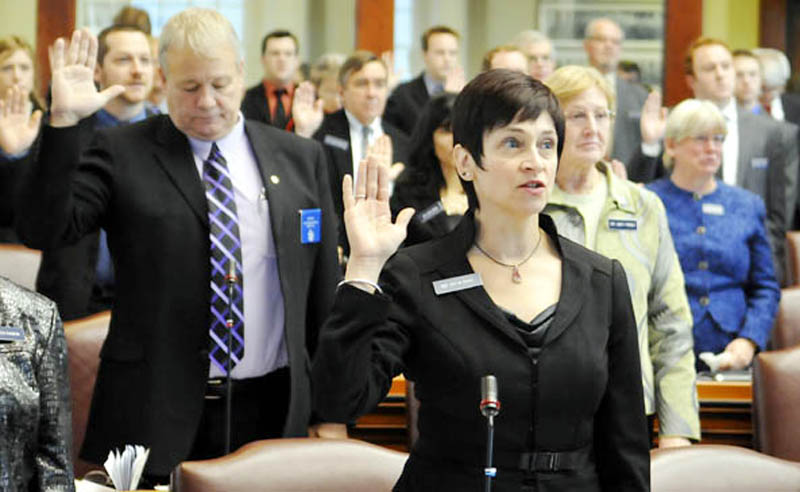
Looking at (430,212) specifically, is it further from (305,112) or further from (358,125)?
(358,125)

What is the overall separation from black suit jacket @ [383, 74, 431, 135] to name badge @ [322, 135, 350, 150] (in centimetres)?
102

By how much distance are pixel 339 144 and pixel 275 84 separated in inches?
71.7

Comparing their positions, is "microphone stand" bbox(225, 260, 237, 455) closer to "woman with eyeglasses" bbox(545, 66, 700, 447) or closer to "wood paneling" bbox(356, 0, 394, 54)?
"woman with eyeglasses" bbox(545, 66, 700, 447)

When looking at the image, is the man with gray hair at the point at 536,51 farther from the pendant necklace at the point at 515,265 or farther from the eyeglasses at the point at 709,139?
the pendant necklace at the point at 515,265

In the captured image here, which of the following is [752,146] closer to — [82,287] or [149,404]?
[82,287]

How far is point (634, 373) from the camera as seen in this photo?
86.9 inches

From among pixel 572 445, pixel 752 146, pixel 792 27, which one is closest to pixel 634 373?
pixel 572 445

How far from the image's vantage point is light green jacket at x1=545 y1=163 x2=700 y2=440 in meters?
3.32

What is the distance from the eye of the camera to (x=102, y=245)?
4.82 m

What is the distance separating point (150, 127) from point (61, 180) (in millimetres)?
357

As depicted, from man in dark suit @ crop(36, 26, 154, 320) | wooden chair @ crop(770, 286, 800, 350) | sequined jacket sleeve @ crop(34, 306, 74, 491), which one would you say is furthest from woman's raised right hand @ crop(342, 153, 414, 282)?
wooden chair @ crop(770, 286, 800, 350)

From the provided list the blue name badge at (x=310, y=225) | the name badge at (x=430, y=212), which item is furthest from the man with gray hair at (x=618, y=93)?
the blue name badge at (x=310, y=225)

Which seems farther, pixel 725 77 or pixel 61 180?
pixel 725 77

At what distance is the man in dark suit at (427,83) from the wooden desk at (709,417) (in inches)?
134
